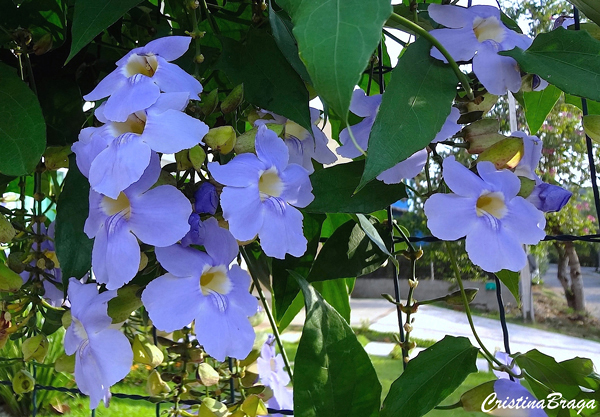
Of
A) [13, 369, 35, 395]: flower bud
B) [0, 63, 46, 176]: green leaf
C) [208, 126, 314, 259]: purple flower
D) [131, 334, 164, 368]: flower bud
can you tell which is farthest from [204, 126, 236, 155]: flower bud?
[13, 369, 35, 395]: flower bud

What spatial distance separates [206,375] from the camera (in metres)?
0.47

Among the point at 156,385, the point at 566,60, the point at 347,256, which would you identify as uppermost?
the point at 566,60

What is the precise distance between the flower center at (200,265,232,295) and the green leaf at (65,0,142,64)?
0.51ft

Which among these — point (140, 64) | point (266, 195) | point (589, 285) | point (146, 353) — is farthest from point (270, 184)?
point (589, 285)

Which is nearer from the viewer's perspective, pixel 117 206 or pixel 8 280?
pixel 117 206

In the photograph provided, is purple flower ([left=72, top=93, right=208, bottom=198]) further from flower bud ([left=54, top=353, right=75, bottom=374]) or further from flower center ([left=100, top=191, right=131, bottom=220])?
flower bud ([left=54, top=353, right=75, bottom=374])

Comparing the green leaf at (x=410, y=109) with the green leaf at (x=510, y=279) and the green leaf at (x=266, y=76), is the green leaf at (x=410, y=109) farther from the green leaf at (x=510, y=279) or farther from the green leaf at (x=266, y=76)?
the green leaf at (x=510, y=279)

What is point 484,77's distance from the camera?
33 centimetres

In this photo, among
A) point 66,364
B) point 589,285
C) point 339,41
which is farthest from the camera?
point 589,285

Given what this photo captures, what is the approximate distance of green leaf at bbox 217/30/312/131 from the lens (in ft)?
1.11

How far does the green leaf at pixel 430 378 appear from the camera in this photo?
0.36 meters

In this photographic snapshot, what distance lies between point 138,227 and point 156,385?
261mm

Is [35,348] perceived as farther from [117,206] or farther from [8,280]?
[117,206]

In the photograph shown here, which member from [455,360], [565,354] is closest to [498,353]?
[455,360]
